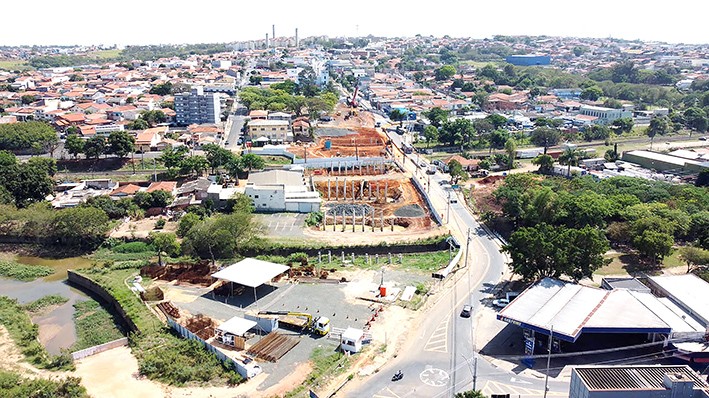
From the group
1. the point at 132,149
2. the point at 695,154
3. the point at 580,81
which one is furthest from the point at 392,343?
the point at 580,81

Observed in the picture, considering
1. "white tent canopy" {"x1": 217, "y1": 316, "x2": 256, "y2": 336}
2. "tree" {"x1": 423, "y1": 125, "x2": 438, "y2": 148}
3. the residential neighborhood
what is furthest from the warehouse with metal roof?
"tree" {"x1": 423, "y1": 125, "x2": 438, "y2": 148}

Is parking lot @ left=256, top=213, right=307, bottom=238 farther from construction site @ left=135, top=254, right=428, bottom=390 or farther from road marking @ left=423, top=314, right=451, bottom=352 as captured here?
road marking @ left=423, top=314, right=451, bottom=352

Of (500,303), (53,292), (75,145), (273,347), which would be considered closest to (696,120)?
(500,303)

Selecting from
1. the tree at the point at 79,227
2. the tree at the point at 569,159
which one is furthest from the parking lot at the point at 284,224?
the tree at the point at 569,159

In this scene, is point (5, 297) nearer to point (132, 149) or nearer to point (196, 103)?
point (132, 149)

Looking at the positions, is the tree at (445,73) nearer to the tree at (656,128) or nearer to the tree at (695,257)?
the tree at (656,128)
